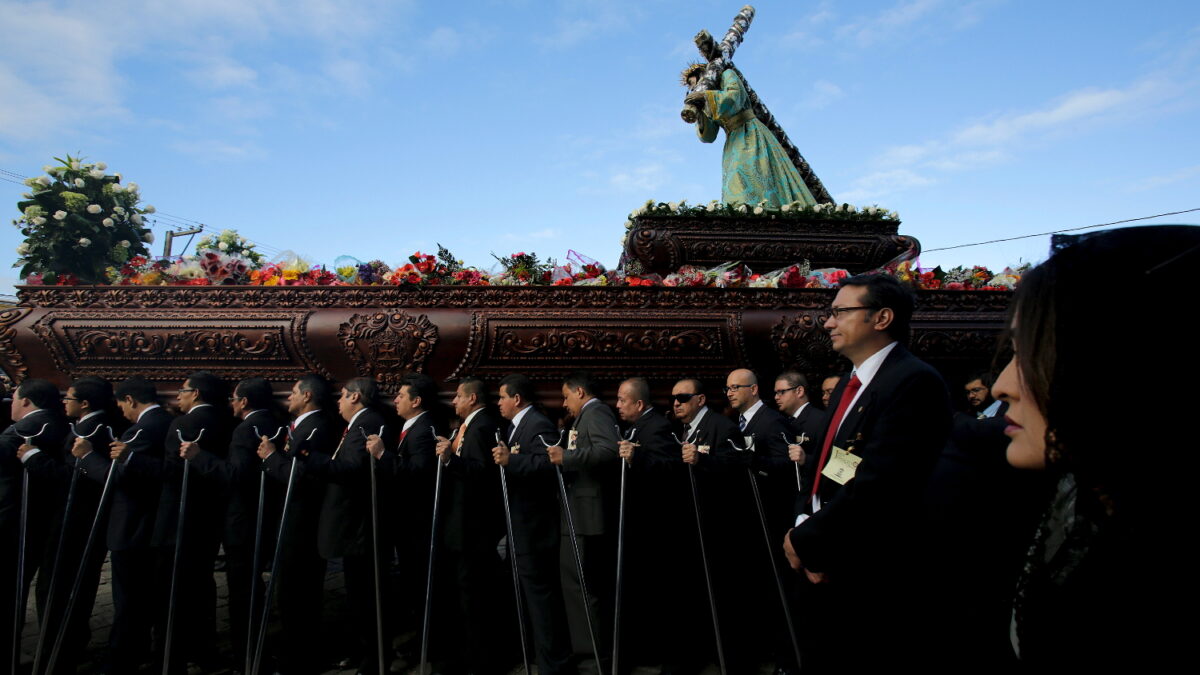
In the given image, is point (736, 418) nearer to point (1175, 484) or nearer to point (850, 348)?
point (850, 348)

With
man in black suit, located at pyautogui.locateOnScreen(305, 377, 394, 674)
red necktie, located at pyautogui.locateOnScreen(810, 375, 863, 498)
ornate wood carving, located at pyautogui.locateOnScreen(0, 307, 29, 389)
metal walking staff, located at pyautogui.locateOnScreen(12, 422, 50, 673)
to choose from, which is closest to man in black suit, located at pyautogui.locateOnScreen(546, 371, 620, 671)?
man in black suit, located at pyautogui.locateOnScreen(305, 377, 394, 674)

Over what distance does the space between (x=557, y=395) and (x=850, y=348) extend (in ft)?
10.5

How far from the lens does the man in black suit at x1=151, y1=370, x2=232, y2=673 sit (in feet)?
16.3

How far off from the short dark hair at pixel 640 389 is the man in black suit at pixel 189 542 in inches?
136

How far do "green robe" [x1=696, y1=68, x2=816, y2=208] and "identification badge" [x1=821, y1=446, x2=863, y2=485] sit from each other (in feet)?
20.6

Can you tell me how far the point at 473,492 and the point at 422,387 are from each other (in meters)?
1.00

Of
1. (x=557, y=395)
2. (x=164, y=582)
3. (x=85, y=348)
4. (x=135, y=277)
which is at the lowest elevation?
(x=164, y=582)

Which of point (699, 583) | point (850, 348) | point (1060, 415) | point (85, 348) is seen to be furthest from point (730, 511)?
point (85, 348)

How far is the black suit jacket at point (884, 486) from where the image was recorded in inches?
106

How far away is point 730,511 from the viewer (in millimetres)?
5395

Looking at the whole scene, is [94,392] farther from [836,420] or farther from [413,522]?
[836,420]

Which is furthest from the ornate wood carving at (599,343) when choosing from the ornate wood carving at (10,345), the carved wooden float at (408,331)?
the ornate wood carving at (10,345)

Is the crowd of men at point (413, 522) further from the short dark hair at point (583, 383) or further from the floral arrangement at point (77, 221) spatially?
the floral arrangement at point (77, 221)

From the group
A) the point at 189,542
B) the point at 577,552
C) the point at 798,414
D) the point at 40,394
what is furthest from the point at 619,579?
the point at 40,394
